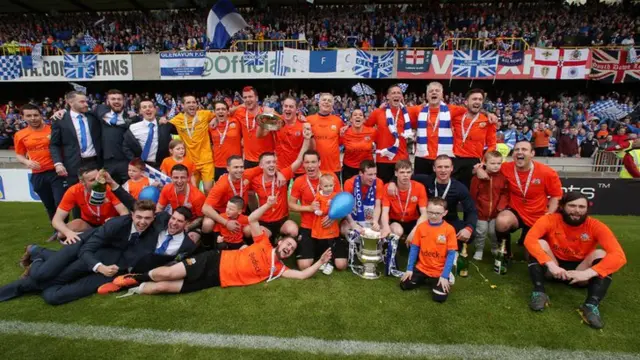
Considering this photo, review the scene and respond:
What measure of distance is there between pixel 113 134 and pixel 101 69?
17.5 metres

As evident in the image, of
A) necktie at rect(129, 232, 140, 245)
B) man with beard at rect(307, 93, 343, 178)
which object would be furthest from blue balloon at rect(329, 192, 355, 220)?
necktie at rect(129, 232, 140, 245)

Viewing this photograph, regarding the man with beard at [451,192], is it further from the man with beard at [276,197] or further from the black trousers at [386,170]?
the man with beard at [276,197]

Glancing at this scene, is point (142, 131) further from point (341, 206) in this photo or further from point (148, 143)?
point (341, 206)

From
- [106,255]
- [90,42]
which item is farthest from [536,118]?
[90,42]

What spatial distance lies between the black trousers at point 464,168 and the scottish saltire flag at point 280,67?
47.4ft

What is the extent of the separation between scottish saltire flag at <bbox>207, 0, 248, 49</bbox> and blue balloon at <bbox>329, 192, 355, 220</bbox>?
204 inches

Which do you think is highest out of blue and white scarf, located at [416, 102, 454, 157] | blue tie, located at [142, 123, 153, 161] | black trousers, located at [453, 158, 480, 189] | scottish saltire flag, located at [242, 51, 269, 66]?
scottish saltire flag, located at [242, 51, 269, 66]

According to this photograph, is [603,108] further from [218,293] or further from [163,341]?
[163,341]

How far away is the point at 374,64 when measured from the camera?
1759 centimetres

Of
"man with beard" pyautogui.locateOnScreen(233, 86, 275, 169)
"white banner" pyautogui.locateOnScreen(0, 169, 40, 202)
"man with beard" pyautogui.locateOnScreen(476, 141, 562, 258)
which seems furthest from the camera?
"white banner" pyautogui.locateOnScreen(0, 169, 40, 202)

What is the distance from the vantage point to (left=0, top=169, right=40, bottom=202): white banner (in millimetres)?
10047

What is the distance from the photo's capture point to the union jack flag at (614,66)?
16.7 metres

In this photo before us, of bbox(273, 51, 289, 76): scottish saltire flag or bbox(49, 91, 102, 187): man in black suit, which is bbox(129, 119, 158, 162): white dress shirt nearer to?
bbox(49, 91, 102, 187): man in black suit

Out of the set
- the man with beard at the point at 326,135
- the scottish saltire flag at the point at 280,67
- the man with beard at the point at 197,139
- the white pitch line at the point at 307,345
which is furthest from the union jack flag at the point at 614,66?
the man with beard at the point at 197,139
